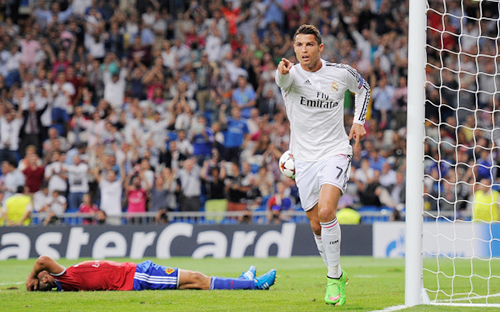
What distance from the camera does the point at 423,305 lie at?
691 cm

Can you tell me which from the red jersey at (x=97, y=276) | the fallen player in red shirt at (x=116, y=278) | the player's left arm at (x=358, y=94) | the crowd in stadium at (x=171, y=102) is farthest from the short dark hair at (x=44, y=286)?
the crowd in stadium at (x=171, y=102)

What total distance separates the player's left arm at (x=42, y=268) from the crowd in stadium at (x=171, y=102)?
7.03 m

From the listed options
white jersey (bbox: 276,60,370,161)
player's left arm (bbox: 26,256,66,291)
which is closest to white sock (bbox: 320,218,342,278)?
white jersey (bbox: 276,60,370,161)

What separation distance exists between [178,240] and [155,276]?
6.79 metres

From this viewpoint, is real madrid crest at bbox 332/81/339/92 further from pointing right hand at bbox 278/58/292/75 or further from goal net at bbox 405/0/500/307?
goal net at bbox 405/0/500/307

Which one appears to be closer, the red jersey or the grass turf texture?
the grass turf texture

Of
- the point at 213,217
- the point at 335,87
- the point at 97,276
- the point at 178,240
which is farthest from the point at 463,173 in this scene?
the point at 97,276

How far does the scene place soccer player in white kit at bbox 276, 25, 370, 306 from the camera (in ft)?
24.2

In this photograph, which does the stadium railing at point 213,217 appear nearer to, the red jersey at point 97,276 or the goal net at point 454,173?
the goal net at point 454,173

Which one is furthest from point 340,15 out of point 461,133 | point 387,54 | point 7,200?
point 7,200

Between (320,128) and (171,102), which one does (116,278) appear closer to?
(320,128)

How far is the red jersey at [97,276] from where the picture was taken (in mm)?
8531

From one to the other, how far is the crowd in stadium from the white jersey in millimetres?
8654

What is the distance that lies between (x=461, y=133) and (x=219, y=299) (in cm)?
1243
